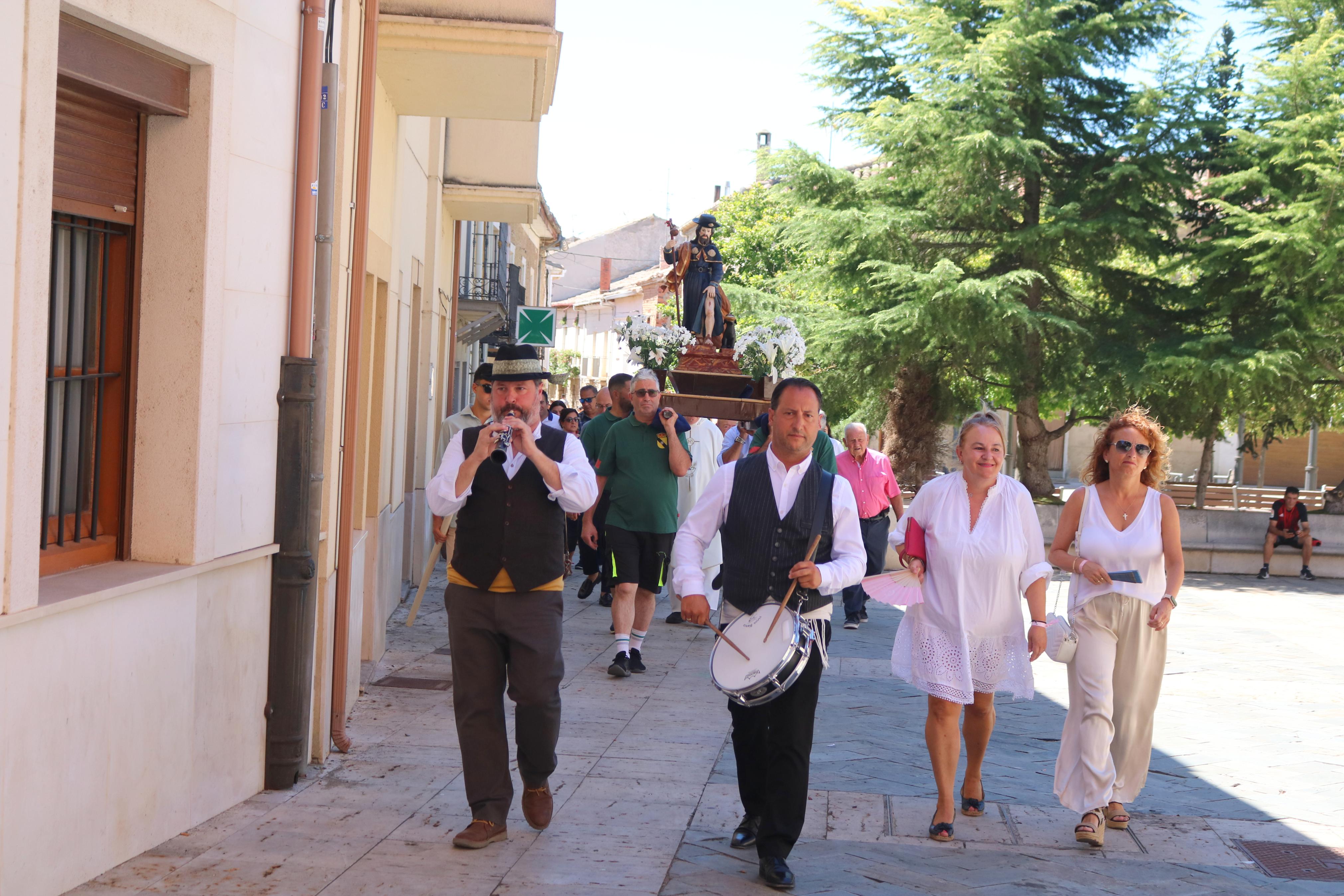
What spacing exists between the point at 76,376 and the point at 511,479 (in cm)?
170

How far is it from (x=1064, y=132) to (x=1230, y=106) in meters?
2.82

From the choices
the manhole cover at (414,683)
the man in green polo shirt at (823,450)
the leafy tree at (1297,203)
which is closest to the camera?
the manhole cover at (414,683)

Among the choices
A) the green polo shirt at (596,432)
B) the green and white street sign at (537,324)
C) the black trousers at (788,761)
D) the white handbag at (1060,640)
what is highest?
the green and white street sign at (537,324)

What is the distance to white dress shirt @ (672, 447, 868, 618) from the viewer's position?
504 cm

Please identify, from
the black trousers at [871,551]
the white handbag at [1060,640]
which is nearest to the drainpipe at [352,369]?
the white handbag at [1060,640]

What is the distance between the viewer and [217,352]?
5473 mm

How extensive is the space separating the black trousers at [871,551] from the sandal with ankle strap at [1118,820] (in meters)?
5.80

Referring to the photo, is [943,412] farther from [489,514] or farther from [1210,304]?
[489,514]

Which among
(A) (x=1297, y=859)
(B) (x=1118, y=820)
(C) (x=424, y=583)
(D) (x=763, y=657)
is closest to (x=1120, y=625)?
(B) (x=1118, y=820)

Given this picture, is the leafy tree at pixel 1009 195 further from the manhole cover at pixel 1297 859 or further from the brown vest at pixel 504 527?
the brown vest at pixel 504 527

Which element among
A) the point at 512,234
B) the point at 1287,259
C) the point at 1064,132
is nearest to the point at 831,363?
the point at 1064,132

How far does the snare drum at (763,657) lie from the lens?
4902 millimetres

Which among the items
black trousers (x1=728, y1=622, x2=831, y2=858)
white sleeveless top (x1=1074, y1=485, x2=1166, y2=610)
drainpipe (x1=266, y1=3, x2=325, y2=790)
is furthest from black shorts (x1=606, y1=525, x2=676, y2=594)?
black trousers (x1=728, y1=622, x2=831, y2=858)

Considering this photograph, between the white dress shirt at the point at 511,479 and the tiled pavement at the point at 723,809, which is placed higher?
the white dress shirt at the point at 511,479
